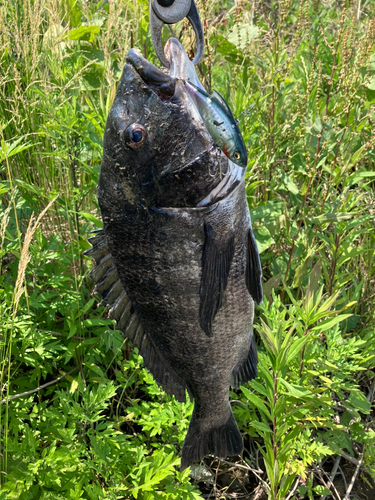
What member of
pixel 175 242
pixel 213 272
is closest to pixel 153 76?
pixel 175 242

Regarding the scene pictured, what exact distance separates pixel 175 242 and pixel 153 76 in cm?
46

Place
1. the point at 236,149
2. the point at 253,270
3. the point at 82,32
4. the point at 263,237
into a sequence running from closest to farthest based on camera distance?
1. the point at 236,149
2. the point at 253,270
3. the point at 263,237
4. the point at 82,32

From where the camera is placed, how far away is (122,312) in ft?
5.08

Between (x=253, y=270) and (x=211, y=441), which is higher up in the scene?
(x=253, y=270)

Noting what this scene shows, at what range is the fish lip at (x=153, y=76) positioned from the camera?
1155 millimetres

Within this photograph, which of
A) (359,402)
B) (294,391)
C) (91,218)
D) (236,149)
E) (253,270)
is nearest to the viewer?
(236,149)

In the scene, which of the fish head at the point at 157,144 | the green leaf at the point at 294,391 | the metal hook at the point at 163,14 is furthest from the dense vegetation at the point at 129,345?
the metal hook at the point at 163,14

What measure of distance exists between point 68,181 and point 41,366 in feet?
3.47

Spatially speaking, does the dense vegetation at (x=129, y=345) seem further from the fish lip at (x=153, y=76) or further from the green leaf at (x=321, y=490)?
the fish lip at (x=153, y=76)

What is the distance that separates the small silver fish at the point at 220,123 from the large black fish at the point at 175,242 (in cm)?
2

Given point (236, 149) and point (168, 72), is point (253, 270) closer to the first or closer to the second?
point (236, 149)

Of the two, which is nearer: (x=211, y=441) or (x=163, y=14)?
(x=163, y=14)

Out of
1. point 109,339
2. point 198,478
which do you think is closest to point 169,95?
point 109,339

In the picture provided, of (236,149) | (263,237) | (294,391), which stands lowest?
(294,391)
